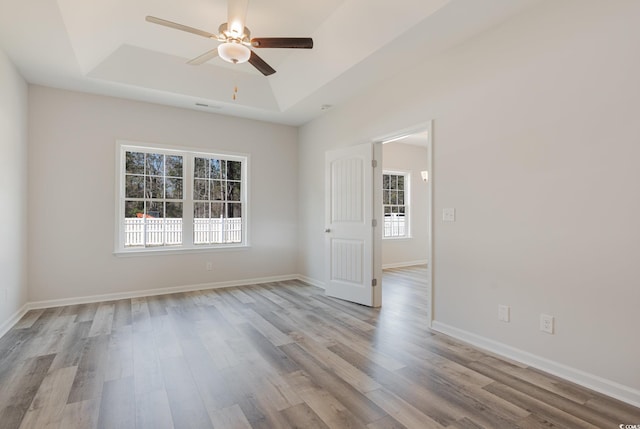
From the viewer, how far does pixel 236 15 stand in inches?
100

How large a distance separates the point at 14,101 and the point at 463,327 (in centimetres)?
530

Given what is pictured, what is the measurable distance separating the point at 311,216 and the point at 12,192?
383cm

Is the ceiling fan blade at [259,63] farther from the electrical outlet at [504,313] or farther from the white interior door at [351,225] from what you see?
the electrical outlet at [504,313]

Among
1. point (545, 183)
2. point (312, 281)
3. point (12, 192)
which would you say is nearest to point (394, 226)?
point (312, 281)

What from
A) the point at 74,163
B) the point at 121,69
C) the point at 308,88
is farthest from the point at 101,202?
the point at 308,88

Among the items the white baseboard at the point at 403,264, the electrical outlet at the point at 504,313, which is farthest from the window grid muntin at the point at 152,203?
the electrical outlet at the point at 504,313

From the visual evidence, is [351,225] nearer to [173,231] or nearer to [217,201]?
[217,201]

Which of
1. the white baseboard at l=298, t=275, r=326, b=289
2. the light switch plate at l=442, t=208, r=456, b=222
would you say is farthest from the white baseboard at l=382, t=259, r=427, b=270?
the light switch plate at l=442, t=208, r=456, b=222

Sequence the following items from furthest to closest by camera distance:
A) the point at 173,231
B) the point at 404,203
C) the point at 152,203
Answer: the point at 404,203 → the point at 173,231 → the point at 152,203

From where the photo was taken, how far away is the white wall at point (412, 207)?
7102 mm

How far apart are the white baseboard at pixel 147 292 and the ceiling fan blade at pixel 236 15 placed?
3.79 m

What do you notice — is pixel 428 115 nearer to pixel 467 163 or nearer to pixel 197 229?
pixel 467 163

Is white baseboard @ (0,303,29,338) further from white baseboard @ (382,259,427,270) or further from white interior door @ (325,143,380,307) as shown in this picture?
white baseboard @ (382,259,427,270)

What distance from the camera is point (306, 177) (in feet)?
18.8
